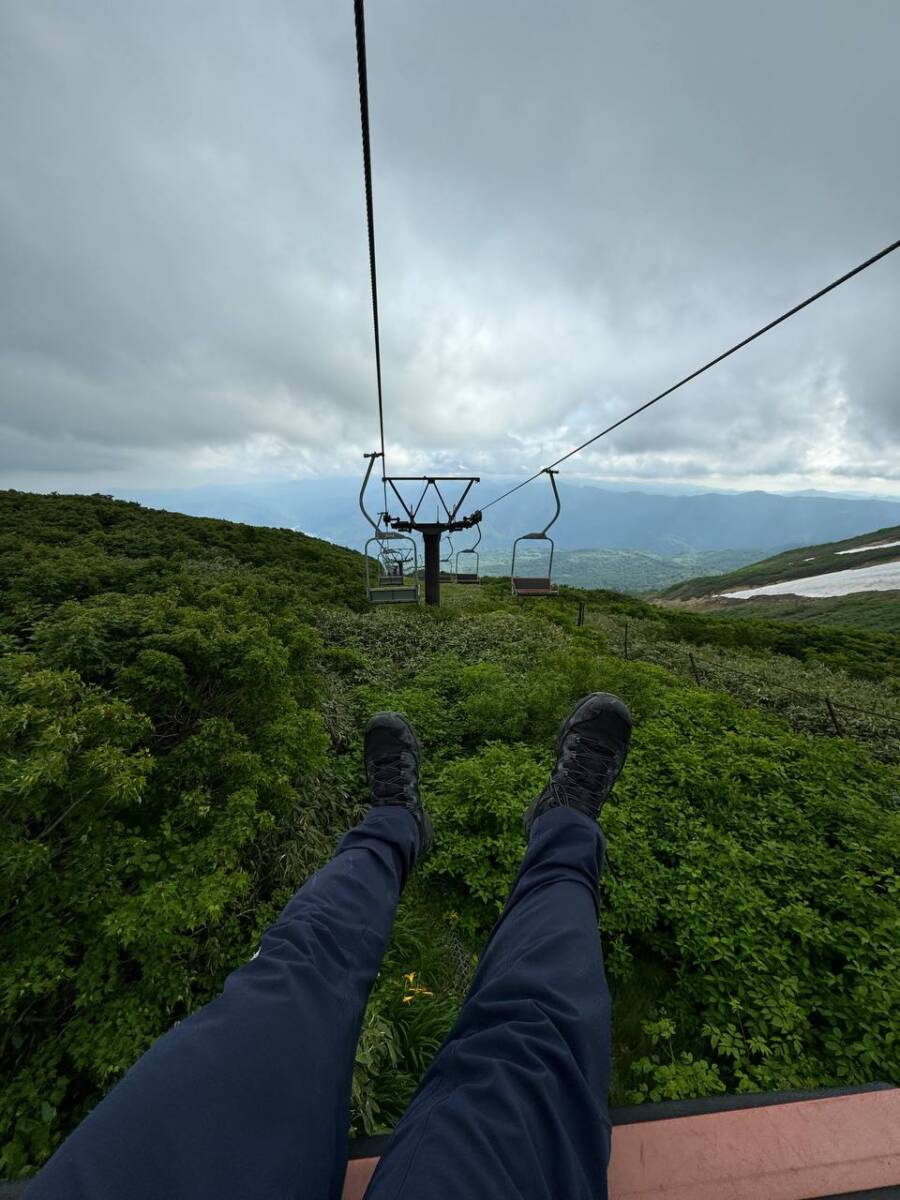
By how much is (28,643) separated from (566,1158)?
A: 5721 mm

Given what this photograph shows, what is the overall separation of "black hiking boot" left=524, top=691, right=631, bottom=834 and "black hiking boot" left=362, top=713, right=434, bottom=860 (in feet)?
2.14

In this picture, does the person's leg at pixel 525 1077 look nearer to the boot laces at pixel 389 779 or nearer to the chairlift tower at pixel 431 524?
the boot laces at pixel 389 779

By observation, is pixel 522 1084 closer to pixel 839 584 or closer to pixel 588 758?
pixel 588 758

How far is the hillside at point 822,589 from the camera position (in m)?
43.5

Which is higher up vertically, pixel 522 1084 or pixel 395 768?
pixel 522 1084

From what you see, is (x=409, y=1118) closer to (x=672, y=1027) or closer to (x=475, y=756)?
(x=672, y=1027)

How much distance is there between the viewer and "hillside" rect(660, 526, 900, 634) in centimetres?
4353

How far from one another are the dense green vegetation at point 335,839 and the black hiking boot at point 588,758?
90 centimetres

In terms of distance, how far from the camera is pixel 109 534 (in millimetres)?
11719

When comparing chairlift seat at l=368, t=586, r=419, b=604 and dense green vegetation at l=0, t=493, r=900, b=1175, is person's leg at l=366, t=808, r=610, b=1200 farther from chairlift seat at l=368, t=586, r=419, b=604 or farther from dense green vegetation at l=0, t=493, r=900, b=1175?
chairlift seat at l=368, t=586, r=419, b=604

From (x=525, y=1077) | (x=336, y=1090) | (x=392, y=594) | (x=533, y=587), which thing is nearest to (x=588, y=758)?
(x=525, y=1077)

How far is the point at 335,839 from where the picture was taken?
12.7ft

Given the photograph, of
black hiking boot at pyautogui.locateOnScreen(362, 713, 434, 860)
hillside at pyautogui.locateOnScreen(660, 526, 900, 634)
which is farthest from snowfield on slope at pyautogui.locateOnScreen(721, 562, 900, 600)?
black hiking boot at pyautogui.locateOnScreen(362, 713, 434, 860)

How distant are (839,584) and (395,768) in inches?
3104
